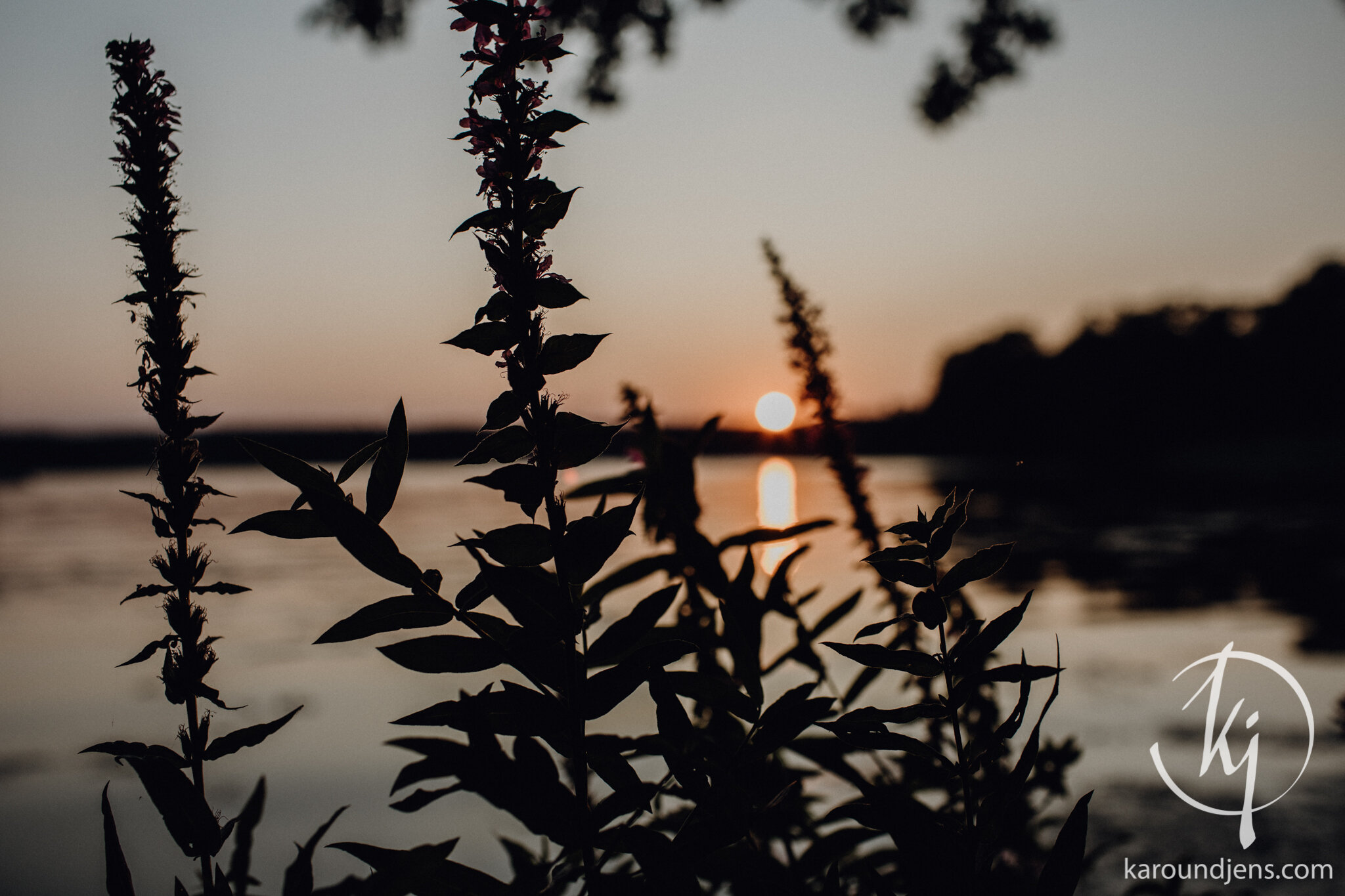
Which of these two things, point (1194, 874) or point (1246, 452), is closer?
point (1194, 874)

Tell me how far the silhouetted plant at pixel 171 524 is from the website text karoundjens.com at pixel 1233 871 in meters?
2.96

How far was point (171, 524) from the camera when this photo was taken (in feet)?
2.97

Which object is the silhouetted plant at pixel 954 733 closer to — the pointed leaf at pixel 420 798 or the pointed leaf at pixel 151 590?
the pointed leaf at pixel 420 798

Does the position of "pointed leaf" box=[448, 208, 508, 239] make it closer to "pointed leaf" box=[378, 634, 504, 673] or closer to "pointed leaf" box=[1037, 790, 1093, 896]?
"pointed leaf" box=[378, 634, 504, 673]

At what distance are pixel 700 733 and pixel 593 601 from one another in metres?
0.27

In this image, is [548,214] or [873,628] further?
[873,628]

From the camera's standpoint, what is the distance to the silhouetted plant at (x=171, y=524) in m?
0.88

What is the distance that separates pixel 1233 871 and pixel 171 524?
3628 mm

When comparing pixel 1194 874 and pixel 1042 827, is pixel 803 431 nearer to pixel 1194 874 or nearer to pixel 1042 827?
pixel 1042 827

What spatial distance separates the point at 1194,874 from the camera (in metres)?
3.06

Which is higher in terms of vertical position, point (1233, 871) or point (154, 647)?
point (154, 647)

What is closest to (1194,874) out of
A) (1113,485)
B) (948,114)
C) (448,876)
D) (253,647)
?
(448,876)

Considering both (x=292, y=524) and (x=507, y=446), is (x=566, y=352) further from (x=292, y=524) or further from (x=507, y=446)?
(x=292, y=524)

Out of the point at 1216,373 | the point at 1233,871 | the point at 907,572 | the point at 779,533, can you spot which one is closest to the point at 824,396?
the point at 779,533
